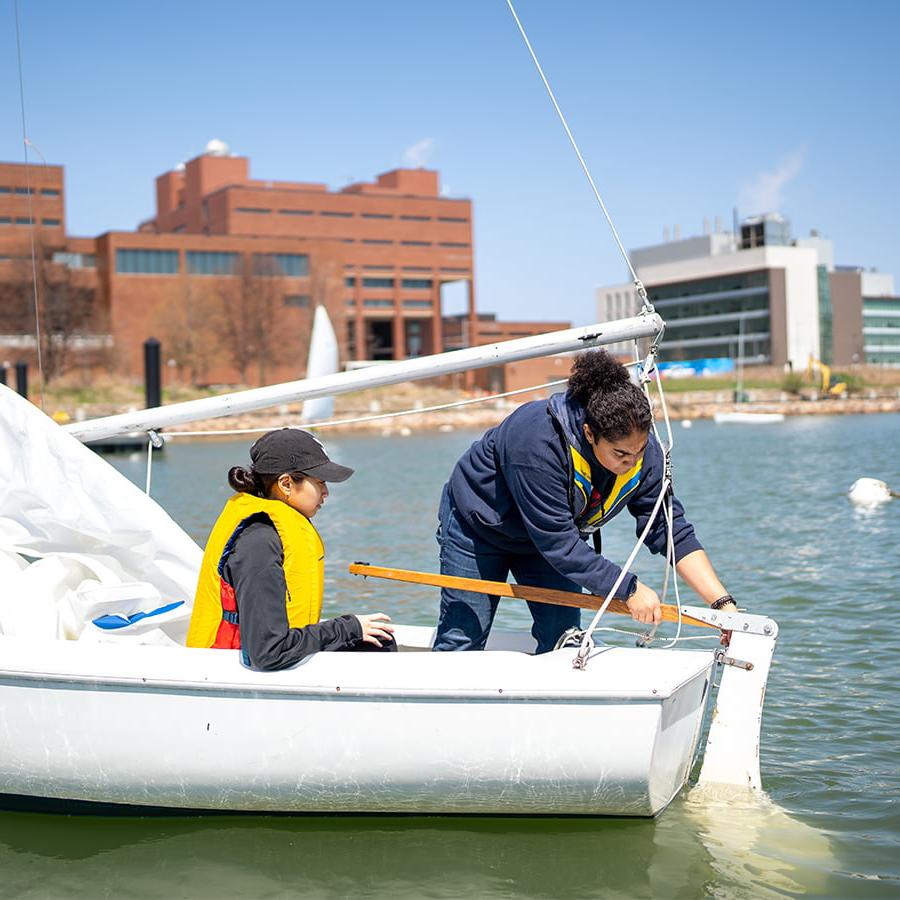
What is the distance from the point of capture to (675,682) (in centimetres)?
391

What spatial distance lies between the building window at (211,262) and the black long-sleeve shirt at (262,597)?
7095 centimetres

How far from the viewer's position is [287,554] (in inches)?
156

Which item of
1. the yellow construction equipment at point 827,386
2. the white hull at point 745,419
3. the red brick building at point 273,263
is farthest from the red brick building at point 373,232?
the white hull at point 745,419

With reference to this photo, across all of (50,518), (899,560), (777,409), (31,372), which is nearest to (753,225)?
(777,409)

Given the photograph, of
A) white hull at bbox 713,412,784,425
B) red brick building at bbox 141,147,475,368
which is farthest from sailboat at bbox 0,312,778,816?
red brick building at bbox 141,147,475,368

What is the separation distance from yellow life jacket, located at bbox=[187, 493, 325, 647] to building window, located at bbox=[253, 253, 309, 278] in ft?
229

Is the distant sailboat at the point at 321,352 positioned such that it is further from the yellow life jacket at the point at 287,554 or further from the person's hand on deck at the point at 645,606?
the person's hand on deck at the point at 645,606

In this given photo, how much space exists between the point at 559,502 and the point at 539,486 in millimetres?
95

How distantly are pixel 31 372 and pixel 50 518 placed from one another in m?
65.9

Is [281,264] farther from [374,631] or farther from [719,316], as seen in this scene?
[374,631]

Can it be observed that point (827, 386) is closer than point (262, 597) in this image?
No

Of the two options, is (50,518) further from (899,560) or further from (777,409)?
(777,409)

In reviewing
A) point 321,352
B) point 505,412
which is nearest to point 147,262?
point 505,412

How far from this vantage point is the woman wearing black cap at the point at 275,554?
3896mm
